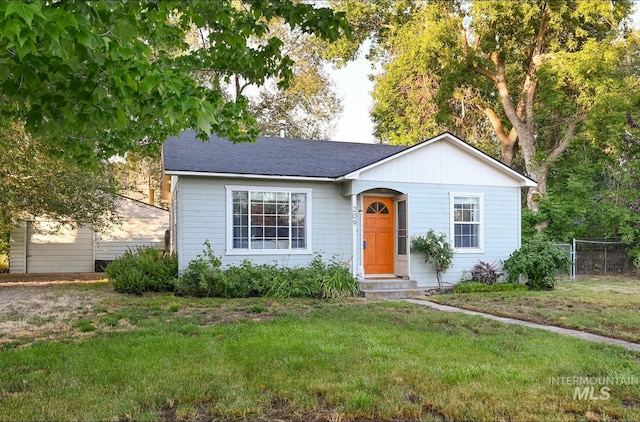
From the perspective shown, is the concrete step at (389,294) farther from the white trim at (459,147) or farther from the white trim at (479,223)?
the white trim at (459,147)

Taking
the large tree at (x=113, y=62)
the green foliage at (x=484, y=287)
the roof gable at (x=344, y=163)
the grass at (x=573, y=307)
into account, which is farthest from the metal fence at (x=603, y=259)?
the large tree at (x=113, y=62)

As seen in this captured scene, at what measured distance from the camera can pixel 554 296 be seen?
396 inches

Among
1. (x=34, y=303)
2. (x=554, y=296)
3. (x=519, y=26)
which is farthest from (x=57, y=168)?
(x=519, y=26)

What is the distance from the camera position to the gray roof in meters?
11.0

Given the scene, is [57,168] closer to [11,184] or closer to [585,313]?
[11,184]

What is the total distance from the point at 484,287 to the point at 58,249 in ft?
51.9

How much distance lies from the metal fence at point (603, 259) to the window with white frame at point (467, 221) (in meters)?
6.87

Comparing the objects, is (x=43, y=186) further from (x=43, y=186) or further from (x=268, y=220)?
(x=268, y=220)

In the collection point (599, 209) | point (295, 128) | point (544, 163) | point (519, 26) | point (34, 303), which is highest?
point (519, 26)

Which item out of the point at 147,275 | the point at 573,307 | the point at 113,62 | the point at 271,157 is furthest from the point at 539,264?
the point at 113,62

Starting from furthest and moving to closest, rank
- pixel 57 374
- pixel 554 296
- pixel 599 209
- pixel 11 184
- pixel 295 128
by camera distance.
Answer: pixel 295 128, pixel 599 209, pixel 11 184, pixel 554 296, pixel 57 374

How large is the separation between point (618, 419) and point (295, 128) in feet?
82.2

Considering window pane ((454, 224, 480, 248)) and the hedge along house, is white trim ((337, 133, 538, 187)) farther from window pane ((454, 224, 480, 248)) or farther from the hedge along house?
window pane ((454, 224, 480, 248))

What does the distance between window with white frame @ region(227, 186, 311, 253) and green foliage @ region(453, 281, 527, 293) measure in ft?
13.1
